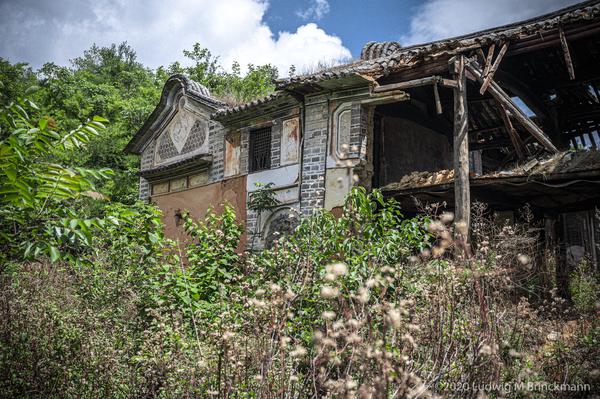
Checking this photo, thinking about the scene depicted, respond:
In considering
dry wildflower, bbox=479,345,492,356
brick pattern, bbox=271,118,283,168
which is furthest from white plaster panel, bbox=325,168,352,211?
dry wildflower, bbox=479,345,492,356

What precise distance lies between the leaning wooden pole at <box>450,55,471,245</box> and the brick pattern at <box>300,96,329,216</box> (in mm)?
2974

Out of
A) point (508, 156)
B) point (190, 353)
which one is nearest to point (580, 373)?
point (190, 353)

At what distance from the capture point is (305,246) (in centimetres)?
562

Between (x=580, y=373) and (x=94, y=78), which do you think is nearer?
(x=580, y=373)

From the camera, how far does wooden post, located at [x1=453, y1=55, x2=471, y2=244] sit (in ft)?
25.3

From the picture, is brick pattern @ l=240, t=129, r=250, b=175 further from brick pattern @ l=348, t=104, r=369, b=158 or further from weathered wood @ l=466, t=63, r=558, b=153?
weathered wood @ l=466, t=63, r=558, b=153

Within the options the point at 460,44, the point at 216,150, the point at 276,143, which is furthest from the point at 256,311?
the point at 216,150

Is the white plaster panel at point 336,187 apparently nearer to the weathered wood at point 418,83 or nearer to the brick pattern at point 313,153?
the brick pattern at point 313,153

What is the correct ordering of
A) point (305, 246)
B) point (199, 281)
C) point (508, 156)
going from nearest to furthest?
point (305, 246), point (199, 281), point (508, 156)

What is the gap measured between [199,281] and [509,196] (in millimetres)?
7034

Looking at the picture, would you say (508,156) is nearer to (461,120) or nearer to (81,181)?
(461,120)

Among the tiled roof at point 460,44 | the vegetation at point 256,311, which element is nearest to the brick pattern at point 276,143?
the tiled roof at point 460,44

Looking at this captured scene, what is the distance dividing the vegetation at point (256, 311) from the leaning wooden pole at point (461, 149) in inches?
47.4

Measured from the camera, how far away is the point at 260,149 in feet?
38.9
